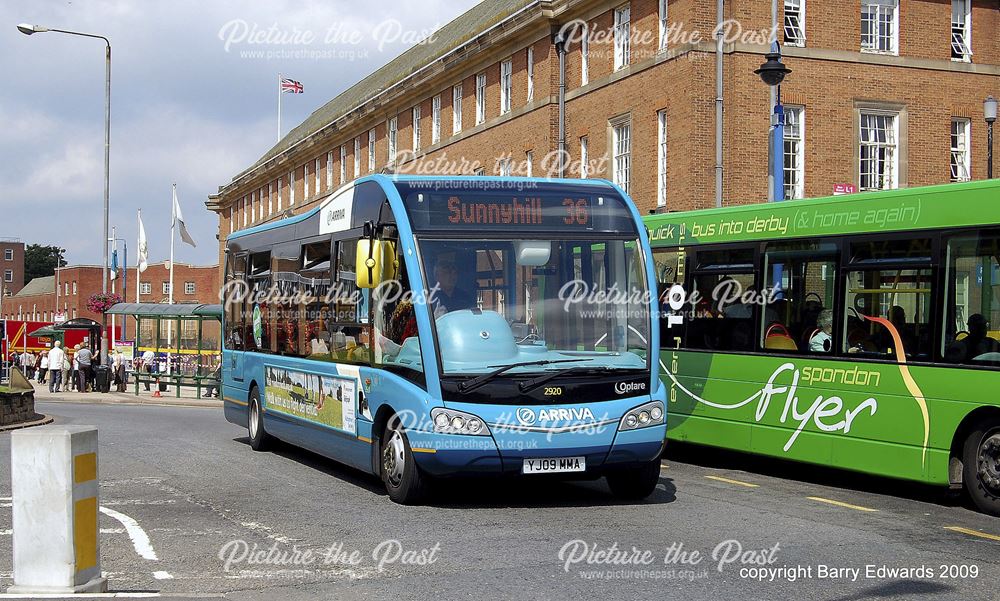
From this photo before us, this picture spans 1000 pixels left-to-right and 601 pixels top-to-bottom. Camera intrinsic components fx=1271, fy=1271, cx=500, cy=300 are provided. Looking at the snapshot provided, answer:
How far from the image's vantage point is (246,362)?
56.2 feet

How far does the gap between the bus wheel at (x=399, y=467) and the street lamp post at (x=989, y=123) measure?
2417cm

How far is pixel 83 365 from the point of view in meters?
41.5

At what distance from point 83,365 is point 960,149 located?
91.1 ft

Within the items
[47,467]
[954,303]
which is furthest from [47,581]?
[954,303]

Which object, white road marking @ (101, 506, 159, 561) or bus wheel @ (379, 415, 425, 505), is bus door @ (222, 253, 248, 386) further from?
white road marking @ (101, 506, 159, 561)

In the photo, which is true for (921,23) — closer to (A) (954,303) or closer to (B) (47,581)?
(A) (954,303)

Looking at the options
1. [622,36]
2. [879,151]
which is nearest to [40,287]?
[622,36]

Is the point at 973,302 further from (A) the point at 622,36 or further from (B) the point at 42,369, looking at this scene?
(B) the point at 42,369

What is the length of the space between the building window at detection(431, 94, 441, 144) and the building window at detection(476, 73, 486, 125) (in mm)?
4262

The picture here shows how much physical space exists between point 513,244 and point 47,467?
536 cm

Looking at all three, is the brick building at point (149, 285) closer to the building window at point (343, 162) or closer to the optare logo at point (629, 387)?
the building window at point (343, 162)

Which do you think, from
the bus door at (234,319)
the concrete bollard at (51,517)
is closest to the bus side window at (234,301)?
the bus door at (234,319)

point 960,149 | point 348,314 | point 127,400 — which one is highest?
point 960,149

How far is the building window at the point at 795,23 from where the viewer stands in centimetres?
3282
